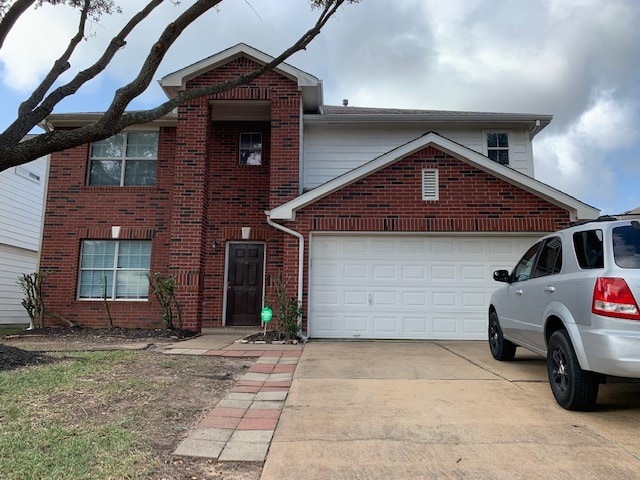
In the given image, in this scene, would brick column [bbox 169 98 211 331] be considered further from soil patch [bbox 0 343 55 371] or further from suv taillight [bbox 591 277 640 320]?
suv taillight [bbox 591 277 640 320]

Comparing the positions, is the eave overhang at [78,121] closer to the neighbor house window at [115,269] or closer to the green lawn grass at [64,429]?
the neighbor house window at [115,269]

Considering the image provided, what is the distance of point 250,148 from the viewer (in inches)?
450

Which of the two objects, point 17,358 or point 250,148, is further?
point 250,148

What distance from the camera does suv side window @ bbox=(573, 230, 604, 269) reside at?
379cm

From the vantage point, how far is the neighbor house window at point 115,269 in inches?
435

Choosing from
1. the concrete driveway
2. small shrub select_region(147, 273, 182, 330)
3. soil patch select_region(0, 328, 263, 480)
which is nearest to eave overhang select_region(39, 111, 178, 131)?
small shrub select_region(147, 273, 182, 330)

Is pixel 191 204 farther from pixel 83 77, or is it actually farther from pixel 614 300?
pixel 614 300

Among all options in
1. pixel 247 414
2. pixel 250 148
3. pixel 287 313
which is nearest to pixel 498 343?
pixel 287 313

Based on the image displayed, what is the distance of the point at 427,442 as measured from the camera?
322cm

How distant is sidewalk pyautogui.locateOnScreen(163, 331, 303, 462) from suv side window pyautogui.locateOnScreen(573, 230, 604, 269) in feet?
10.1

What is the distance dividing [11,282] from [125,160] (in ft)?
26.5

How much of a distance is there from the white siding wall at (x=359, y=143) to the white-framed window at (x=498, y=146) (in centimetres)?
12

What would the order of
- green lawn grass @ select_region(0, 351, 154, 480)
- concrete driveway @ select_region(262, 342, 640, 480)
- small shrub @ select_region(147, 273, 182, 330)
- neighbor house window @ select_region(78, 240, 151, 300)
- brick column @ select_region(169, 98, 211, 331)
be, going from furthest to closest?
neighbor house window @ select_region(78, 240, 151, 300) < brick column @ select_region(169, 98, 211, 331) < small shrub @ select_region(147, 273, 182, 330) < concrete driveway @ select_region(262, 342, 640, 480) < green lawn grass @ select_region(0, 351, 154, 480)

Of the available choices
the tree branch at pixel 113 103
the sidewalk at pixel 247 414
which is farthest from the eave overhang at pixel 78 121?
the sidewalk at pixel 247 414
